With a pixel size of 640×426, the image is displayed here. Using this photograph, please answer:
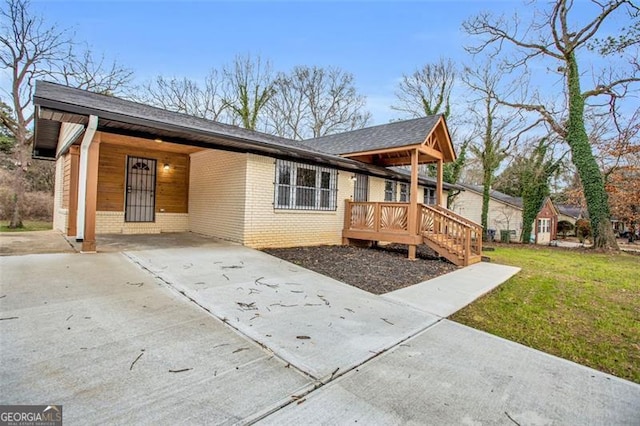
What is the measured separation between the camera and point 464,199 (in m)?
23.5

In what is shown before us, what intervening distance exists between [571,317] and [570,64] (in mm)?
16014

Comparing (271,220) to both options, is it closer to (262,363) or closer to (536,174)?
(262,363)

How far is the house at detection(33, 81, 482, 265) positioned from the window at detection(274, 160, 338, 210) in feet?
0.11

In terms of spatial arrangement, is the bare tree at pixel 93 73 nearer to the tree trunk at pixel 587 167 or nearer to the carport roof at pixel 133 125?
the carport roof at pixel 133 125

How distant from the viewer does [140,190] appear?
980cm

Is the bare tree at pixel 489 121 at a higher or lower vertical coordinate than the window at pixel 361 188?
higher

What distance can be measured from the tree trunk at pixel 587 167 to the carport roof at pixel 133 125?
32.9ft

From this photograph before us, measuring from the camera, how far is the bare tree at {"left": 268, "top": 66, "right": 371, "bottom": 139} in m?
24.3

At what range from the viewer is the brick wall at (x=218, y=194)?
8430 millimetres

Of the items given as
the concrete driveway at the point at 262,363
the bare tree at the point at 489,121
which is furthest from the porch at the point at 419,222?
the bare tree at the point at 489,121

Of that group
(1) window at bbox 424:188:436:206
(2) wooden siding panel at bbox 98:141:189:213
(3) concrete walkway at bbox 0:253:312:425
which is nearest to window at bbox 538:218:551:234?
(1) window at bbox 424:188:436:206

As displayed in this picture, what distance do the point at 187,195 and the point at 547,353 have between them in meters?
10.6

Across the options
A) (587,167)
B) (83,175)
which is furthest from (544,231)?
(83,175)

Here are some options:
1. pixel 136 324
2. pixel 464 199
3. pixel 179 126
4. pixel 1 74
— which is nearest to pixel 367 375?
pixel 136 324
